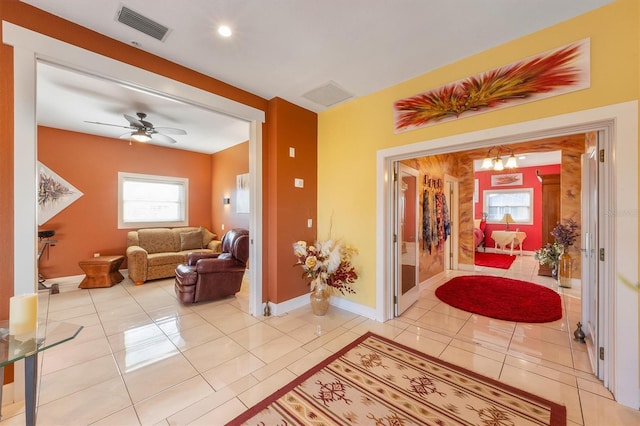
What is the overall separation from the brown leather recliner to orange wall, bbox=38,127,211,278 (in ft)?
8.59

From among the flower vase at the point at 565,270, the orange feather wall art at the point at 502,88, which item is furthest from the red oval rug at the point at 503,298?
the orange feather wall art at the point at 502,88

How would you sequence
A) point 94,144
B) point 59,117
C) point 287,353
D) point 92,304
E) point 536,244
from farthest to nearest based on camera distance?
point 536,244 → point 94,144 → point 59,117 → point 92,304 → point 287,353

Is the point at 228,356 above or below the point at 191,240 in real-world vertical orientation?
below

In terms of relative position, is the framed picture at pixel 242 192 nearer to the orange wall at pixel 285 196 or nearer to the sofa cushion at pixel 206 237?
the sofa cushion at pixel 206 237

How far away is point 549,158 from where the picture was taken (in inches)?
271

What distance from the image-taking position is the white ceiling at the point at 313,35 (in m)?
1.87

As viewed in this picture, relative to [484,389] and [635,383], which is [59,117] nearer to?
[484,389]

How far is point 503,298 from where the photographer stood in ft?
12.7

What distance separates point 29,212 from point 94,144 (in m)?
4.19

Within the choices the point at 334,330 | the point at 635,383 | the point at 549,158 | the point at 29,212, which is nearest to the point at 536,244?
the point at 549,158

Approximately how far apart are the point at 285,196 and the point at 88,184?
436 cm

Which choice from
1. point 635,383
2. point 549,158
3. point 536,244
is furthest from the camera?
point 536,244

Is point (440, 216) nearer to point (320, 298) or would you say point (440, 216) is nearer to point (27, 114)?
point (320, 298)

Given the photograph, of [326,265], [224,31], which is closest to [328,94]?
[224,31]
